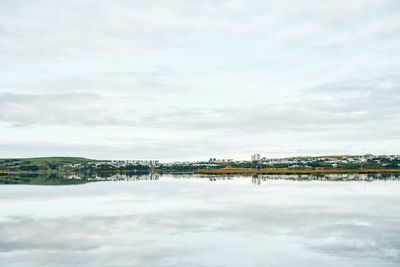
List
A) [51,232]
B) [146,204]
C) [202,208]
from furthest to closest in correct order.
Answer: [146,204]
[202,208]
[51,232]

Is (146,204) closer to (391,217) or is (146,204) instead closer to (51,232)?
(51,232)

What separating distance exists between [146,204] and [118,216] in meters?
8.27

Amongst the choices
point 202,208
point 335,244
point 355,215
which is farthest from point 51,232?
point 355,215

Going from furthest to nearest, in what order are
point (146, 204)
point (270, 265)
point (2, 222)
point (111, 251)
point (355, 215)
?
point (146, 204) → point (355, 215) → point (2, 222) → point (111, 251) → point (270, 265)

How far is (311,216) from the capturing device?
29062mm

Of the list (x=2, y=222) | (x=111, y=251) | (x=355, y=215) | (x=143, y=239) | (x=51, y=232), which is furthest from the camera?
(x=355, y=215)

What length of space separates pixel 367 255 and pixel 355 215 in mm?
12676

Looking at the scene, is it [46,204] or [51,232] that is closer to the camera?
[51,232]

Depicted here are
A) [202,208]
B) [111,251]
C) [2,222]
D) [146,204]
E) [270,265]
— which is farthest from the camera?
[146,204]

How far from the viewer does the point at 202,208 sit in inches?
1358

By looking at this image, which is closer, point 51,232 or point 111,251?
point 111,251

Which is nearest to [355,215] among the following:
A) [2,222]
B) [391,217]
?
[391,217]

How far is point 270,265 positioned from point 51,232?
15.0 metres

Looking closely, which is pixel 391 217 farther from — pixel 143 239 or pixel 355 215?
pixel 143 239
